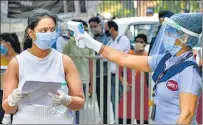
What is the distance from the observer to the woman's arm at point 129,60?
4473mm

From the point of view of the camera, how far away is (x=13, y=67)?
14.1 ft

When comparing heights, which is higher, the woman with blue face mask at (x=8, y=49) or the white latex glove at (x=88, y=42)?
the white latex glove at (x=88, y=42)

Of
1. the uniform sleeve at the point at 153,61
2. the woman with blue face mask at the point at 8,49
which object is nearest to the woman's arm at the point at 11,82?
the uniform sleeve at the point at 153,61

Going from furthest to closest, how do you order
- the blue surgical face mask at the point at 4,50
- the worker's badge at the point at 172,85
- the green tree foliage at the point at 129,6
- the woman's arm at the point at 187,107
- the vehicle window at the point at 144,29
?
1. the green tree foliage at the point at 129,6
2. the vehicle window at the point at 144,29
3. the blue surgical face mask at the point at 4,50
4. the worker's badge at the point at 172,85
5. the woman's arm at the point at 187,107

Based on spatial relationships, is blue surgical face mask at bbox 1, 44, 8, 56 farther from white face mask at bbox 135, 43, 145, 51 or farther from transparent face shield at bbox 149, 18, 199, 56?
transparent face shield at bbox 149, 18, 199, 56

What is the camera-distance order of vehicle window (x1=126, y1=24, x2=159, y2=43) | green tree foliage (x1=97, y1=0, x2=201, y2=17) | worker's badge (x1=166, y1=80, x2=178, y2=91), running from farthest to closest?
1. green tree foliage (x1=97, y1=0, x2=201, y2=17)
2. vehicle window (x1=126, y1=24, x2=159, y2=43)
3. worker's badge (x1=166, y1=80, x2=178, y2=91)

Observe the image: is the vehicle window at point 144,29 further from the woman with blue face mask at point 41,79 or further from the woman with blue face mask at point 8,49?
the woman with blue face mask at point 41,79

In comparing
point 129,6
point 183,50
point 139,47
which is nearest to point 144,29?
point 139,47

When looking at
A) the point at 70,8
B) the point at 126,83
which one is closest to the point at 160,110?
the point at 126,83

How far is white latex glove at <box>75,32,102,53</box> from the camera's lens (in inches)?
180

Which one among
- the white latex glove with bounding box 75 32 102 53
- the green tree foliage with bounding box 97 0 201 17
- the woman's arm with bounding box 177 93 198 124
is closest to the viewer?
the woman's arm with bounding box 177 93 198 124

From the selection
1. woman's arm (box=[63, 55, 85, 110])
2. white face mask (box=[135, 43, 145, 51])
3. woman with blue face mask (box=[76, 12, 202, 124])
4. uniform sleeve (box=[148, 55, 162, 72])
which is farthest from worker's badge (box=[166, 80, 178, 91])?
white face mask (box=[135, 43, 145, 51])

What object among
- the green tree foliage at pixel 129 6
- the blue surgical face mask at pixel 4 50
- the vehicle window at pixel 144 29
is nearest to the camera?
the blue surgical face mask at pixel 4 50

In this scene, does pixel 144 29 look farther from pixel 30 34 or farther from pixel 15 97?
pixel 15 97
